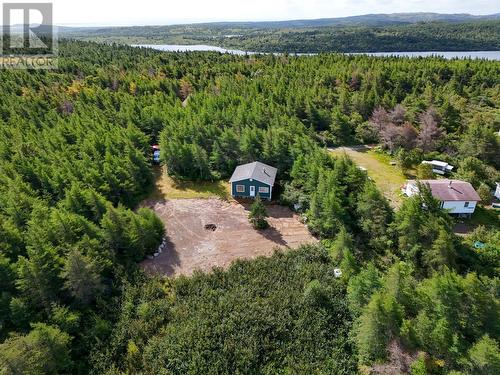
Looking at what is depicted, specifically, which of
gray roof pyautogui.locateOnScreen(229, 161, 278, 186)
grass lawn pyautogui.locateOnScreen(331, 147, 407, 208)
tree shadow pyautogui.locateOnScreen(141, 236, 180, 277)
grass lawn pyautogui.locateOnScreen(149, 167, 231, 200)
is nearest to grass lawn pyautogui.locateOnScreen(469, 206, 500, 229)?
grass lawn pyautogui.locateOnScreen(331, 147, 407, 208)

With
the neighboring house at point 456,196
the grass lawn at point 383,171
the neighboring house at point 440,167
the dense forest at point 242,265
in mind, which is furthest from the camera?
the neighboring house at point 440,167

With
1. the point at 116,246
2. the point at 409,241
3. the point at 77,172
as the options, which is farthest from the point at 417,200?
the point at 77,172

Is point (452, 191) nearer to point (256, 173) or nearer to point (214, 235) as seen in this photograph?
point (256, 173)

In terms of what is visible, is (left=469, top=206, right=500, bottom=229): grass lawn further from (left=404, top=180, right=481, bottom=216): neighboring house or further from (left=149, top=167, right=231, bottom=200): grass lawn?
(left=149, top=167, right=231, bottom=200): grass lawn

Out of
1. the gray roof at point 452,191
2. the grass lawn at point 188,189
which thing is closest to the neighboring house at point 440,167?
the gray roof at point 452,191

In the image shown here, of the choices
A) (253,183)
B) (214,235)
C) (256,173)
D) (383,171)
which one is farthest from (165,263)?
(383,171)

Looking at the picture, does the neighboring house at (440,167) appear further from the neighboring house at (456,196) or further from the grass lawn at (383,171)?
the neighboring house at (456,196)

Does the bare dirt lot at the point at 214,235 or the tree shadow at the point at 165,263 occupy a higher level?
the bare dirt lot at the point at 214,235
